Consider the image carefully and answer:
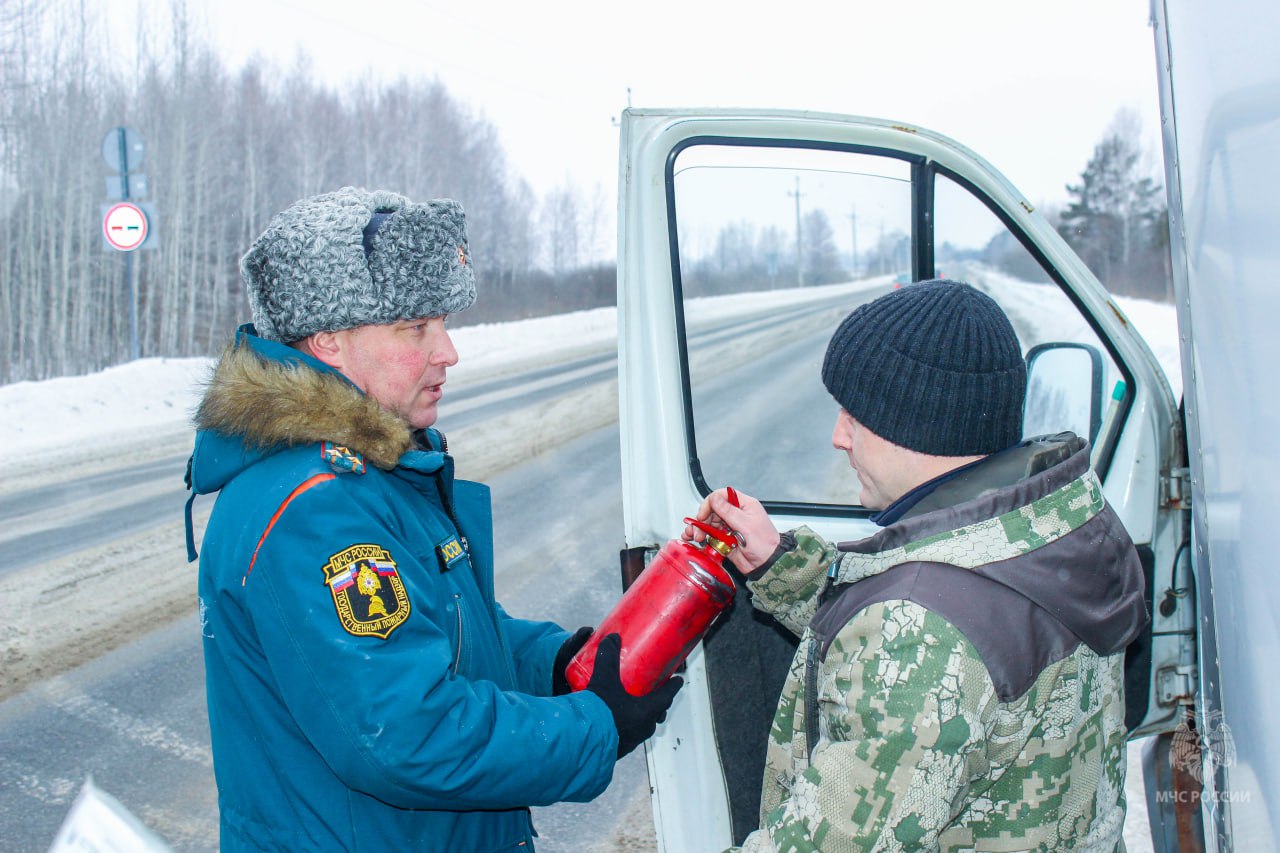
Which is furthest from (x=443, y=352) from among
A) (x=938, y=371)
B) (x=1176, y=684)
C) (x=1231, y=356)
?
(x=1176, y=684)

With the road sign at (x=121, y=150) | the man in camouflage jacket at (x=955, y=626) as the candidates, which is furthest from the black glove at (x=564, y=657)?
the road sign at (x=121, y=150)

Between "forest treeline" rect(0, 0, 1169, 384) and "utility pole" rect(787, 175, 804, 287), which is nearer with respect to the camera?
"utility pole" rect(787, 175, 804, 287)

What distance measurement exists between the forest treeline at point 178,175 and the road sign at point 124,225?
14.4 m

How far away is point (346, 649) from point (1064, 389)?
207 centimetres

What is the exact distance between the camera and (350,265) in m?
1.68

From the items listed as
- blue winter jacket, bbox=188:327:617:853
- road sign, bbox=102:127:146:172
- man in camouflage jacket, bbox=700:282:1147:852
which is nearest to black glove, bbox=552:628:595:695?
blue winter jacket, bbox=188:327:617:853

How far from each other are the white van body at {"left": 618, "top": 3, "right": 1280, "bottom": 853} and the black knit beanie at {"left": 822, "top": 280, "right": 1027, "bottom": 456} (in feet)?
1.41

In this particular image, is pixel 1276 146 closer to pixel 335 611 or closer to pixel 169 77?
pixel 335 611

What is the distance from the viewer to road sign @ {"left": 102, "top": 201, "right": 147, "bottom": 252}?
1259 centimetres

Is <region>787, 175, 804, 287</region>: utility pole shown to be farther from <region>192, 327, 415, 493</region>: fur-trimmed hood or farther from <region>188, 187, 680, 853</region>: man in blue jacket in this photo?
<region>192, 327, 415, 493</region>: fur-trimmed hood

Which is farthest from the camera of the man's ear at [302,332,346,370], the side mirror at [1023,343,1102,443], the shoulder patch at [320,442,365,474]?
the side mirror at [1023,343,1102,443]

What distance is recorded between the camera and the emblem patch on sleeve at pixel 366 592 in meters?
1.47

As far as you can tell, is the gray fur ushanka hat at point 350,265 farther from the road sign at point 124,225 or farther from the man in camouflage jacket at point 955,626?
the road sign at point 124,225

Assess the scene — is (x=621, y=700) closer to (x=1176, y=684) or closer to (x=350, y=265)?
(x=350, y=265)
